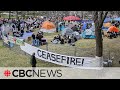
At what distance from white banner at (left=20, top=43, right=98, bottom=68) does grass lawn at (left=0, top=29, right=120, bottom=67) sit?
0.11 metres

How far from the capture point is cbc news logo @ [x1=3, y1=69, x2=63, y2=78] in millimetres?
8516

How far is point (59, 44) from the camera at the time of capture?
375 inches

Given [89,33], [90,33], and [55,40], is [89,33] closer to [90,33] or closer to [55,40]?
[90,33]

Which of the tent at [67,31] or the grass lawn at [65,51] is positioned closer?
the grass lawn at [65,51]

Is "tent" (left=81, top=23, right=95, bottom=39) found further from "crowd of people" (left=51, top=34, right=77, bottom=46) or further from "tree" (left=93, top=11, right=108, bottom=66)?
"crowd of people" (left=51, top=34, right=77, bottom=46)

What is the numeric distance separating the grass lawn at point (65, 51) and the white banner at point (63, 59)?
11 cm

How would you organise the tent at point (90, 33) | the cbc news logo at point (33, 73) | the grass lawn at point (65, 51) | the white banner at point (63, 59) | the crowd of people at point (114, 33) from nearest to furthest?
the cbc news logo at point (33, 73) < the grass lawn at point (65, 51) < the white banner at point (63, 59) < the tent at point (90, 33) < the crowd of people at point (114, 33)

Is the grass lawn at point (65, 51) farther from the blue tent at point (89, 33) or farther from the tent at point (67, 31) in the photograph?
the tent at point (67, 31)

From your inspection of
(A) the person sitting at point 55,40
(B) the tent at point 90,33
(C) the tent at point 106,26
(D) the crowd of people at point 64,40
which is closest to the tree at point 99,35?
(B) the tent at point 90,33

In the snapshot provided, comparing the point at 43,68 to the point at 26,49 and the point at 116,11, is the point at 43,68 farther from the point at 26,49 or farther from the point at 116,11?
the point at 116,11

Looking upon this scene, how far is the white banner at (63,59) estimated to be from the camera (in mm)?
9180

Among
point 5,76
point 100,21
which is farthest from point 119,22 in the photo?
point 5,76

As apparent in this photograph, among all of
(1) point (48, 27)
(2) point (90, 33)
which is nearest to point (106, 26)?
(2) point (90, 33)
